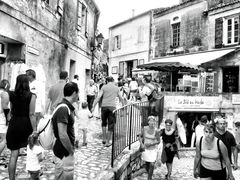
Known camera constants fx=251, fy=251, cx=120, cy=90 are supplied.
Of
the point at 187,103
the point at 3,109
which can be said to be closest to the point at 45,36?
the point at 3,109

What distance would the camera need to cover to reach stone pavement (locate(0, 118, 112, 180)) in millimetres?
4320

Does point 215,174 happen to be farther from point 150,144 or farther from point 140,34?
point 140,34

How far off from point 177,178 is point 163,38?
15351 mm

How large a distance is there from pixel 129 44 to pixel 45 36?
16400 millimetres

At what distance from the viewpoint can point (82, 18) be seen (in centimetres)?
1362

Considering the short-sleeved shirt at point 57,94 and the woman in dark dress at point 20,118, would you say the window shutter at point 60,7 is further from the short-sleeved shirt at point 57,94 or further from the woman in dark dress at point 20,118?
the woman in dark dress at point 20,118

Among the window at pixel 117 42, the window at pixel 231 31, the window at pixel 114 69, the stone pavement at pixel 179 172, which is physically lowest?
the stone pavement at pixel 179 172

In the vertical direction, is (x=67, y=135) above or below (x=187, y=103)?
above

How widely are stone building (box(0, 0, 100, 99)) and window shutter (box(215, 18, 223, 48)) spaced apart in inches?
343

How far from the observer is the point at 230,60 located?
16.0 meters

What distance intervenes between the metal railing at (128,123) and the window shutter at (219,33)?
1099 centimetres

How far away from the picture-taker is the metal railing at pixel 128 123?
528 centimetres

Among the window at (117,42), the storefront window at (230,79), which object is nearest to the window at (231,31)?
the storefront window at (230,79)

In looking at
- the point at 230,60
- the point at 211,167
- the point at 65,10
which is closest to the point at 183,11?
the point at 230,60
